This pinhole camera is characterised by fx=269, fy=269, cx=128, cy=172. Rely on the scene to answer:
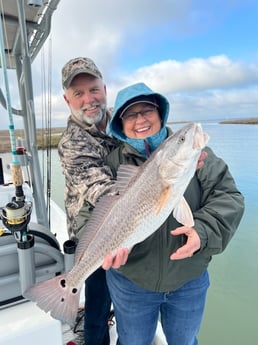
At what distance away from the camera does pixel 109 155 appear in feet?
5.13

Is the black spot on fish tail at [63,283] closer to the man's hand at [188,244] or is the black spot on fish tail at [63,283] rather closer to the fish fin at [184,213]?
the man's hand at [188,244]

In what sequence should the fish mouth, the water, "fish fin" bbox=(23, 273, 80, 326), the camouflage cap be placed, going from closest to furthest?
the fish mouth
"fish fin" bbox=(23, 273, 80, 326)
the camouflage cap
the water

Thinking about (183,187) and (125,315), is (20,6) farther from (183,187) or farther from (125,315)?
(125,315)

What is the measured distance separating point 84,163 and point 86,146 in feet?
0.34

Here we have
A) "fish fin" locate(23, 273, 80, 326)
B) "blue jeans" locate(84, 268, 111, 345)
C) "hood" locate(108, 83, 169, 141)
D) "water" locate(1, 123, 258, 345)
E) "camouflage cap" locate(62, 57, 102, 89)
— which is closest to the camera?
"fish fin" locate(23, 273, 80, 326)

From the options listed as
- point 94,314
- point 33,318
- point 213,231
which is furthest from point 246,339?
point 33,318

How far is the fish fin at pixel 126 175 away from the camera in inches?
49.9

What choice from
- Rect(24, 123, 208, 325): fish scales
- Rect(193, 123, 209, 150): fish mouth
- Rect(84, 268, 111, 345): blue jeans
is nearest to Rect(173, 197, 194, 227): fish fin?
Rect(24, 123, 208, 325): fish scales

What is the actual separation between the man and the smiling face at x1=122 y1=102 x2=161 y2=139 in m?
0.25

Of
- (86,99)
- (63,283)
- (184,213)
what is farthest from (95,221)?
(86,99)

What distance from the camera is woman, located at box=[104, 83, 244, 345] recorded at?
50.9 inches

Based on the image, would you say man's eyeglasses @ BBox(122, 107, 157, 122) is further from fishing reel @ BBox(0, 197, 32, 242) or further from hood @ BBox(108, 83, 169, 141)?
fishing reel @ BBox(0, 197, 32, 242)

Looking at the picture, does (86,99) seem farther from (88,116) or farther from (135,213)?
(135,213)

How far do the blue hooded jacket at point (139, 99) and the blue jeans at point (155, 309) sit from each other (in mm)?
726
